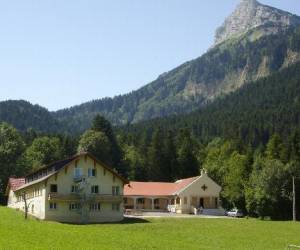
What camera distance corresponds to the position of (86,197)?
70.4 metres

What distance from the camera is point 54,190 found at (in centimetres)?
7069

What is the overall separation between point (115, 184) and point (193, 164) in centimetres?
4812

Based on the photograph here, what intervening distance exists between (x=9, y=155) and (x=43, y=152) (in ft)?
54.6

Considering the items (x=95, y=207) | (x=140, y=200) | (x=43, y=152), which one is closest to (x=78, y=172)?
(x=95, y=207)

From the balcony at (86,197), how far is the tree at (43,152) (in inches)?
1902

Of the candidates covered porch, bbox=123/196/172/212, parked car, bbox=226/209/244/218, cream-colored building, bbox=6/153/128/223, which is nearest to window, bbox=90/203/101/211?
cream-colored building, bbox=6/153/128/223

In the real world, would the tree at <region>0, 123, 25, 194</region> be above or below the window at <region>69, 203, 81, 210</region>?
above

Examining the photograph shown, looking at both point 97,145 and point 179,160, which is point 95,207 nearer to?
point 97,145

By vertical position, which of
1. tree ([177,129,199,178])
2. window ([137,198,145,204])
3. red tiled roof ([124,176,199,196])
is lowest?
window ([137,198,145,204])

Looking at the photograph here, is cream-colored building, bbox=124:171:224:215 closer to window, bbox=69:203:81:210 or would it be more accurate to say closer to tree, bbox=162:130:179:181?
window, bbox=69:203:81:210

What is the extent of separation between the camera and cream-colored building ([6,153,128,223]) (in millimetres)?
69812

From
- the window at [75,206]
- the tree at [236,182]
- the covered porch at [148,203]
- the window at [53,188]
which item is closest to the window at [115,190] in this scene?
the window at [75,206]

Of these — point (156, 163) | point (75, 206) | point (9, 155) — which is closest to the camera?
point (75, 206)

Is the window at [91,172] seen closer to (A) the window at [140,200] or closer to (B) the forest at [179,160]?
(B) the forest at [179,160]
